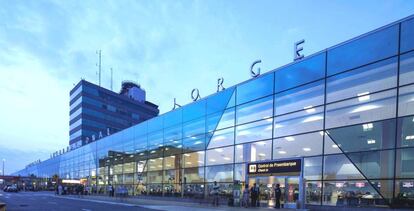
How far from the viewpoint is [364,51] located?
87.9 feet

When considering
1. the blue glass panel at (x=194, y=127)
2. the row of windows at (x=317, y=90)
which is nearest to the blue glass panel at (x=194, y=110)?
the row of windows at (x=317, y=90)

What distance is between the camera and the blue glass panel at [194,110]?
43938mm

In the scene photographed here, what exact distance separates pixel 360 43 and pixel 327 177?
8.30 meters

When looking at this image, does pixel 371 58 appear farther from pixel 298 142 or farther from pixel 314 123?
pixel 298 142

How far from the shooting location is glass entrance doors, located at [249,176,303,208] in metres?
30.2

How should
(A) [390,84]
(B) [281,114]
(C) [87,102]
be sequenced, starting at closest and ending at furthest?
(A) [390,84] → (B) [281,114] → (C) [87,102]

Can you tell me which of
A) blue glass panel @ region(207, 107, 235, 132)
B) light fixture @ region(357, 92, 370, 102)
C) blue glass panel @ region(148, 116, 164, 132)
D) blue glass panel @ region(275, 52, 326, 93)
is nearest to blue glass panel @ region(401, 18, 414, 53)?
light fixture @ region(357, 92, 370, 102)

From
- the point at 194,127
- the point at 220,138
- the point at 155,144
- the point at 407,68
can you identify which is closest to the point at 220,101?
the point at 220,138

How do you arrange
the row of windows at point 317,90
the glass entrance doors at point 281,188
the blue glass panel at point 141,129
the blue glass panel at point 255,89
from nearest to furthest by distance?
the row of windows at point 317,90 → the glass entrance doors at point 281,188 → the blue glass panel at point 255,89 → the blue glass panel at point 141,129

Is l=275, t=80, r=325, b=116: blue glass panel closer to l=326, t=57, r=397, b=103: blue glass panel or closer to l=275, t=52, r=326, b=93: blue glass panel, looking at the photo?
l=275, t=52, r=326, b=93: blue glass panel

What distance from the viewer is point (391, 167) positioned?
23.9 m

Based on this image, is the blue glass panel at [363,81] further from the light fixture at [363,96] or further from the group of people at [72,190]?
the group of people at [72,190]

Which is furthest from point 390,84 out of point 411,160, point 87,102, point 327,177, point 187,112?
point 87,102

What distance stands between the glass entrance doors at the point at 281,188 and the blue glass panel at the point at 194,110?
11.1m
